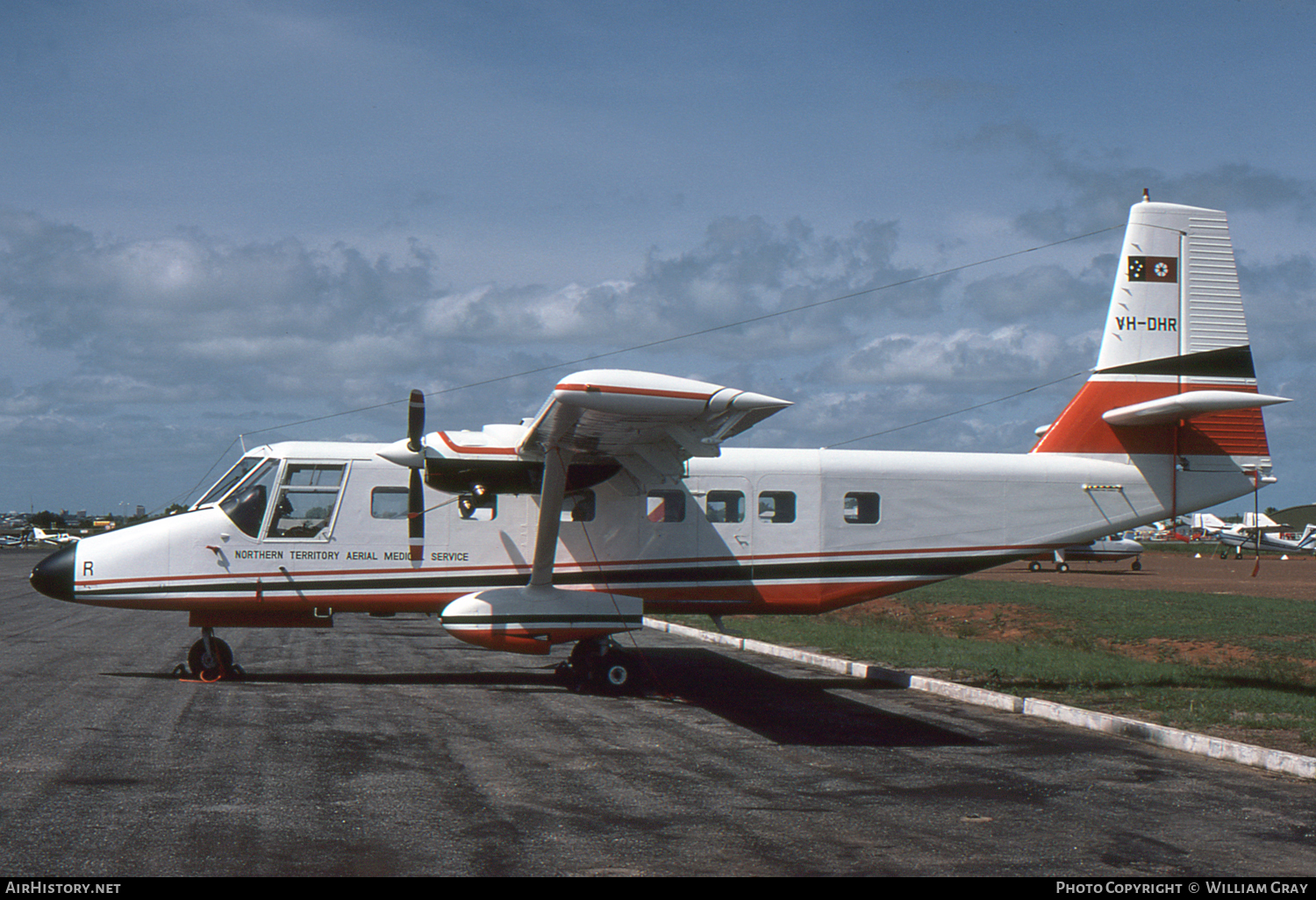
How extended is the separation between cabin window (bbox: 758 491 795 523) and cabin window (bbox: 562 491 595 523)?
2.32m

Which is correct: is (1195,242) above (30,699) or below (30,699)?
above

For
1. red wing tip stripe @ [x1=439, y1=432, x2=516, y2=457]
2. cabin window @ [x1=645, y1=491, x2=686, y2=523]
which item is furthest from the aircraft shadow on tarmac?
red wing tip stripe @ [x1=439, y1=432, x2=516, y2=457]

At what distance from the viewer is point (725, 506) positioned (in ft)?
46.9

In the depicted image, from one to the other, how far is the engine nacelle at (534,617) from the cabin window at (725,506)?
1.71 meters

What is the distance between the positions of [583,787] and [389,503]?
694 centimetres

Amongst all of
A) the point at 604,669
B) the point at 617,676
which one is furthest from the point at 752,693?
the point at 604,669

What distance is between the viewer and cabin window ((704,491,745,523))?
1425cm

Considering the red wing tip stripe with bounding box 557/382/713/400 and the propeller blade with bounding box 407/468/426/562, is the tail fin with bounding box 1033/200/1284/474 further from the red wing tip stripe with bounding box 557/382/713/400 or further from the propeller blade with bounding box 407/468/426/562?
the propeller blade with bounding box 407/468/426/562

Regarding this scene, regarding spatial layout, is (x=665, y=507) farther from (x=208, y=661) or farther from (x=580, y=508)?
(x=208, y=661)

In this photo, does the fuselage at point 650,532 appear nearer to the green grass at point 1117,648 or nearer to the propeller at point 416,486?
the propeller at point 416,486

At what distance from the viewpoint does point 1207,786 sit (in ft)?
27.7

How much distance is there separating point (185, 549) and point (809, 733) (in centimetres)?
827
